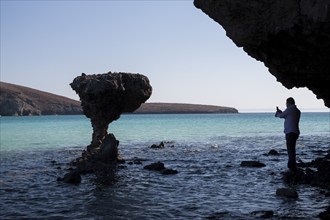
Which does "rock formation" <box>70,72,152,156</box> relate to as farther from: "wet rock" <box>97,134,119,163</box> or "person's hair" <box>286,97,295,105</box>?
"person's hair" <box>286,97,295,105</box>

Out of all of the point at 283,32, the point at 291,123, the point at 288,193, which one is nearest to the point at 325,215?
the point at 288,193

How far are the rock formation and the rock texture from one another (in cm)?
1856

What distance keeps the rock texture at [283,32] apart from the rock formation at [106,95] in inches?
731

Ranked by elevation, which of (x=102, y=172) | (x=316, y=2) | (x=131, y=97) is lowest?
(x=102, y=172)

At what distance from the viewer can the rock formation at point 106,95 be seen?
35906 millimetres

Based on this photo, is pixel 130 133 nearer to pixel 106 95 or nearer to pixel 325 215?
pixel 106 95

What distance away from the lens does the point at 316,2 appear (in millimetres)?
13750

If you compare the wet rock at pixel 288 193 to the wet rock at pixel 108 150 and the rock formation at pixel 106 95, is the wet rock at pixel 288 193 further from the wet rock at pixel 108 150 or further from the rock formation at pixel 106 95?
the rock formation at pixel 106 95

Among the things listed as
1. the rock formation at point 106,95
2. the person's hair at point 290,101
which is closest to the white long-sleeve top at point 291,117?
the person's hair at point 290,101

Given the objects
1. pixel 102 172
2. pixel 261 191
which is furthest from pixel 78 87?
pixel 261 191

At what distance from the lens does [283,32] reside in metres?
15.6

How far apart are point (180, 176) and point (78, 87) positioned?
1468cm

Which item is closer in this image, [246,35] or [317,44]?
[317,44]

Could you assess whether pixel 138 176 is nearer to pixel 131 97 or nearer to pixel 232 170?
pixel 232 170
